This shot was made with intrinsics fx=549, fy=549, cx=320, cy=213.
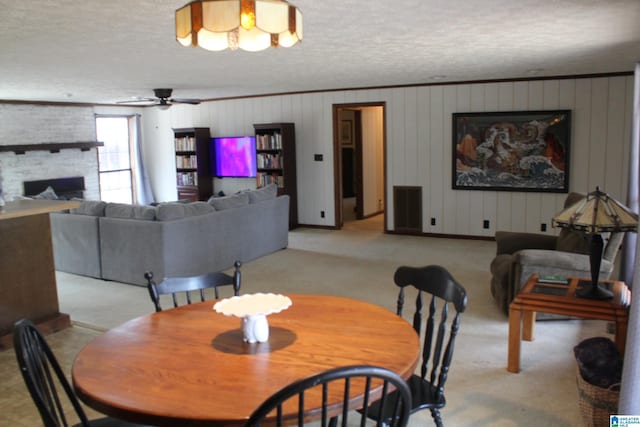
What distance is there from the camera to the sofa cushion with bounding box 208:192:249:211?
6.13m

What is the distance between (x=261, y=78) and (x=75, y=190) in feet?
15.5

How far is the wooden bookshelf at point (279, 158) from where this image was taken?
8.61 metres

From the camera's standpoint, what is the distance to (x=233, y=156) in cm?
939

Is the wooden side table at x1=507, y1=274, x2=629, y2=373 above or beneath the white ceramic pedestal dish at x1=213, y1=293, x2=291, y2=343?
beneath

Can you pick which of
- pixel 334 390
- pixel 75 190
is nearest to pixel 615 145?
pixel 334 390

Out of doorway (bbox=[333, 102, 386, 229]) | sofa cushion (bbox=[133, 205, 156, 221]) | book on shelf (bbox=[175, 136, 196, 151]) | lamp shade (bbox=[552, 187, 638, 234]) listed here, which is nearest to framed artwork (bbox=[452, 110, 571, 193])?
doorway (bbox=[333, 102, 386, 229])

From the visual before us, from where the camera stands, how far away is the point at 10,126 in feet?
27.8

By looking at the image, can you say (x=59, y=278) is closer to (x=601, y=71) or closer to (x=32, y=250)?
(x=32, y=250)

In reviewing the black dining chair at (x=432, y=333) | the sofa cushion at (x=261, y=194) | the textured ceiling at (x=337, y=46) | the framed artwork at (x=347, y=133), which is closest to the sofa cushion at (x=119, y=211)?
the textured ceiling at (x=337, y=46)

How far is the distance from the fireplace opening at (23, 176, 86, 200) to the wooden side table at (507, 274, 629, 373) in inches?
290

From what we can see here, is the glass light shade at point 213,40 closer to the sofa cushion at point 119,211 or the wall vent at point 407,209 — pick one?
the sofa cushion at point 119,211

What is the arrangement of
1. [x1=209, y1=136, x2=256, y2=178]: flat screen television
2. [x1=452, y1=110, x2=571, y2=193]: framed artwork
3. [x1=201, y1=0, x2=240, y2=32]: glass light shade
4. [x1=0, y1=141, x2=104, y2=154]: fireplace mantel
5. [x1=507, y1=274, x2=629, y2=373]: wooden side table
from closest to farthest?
[x1=201, y1=0, x2=240, y2=32]: glass light shade → [x1=507, y1=274, x2=629, y2=373]: wooden side table → [x1=452, y1=110, x2=571, y2=193]: framed artwork → [x1=0, y1=141, x2=104, y2=154]: fireplace mantel → [x1=209, y1=136, x2=256, y2=178]: flat screen television

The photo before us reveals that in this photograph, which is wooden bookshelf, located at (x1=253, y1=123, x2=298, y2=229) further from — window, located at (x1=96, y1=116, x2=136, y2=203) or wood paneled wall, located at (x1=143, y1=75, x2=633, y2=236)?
window, located at (x1=96, y1=116, x2=136, y2=203)

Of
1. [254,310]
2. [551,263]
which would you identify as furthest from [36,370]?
[551,263]
